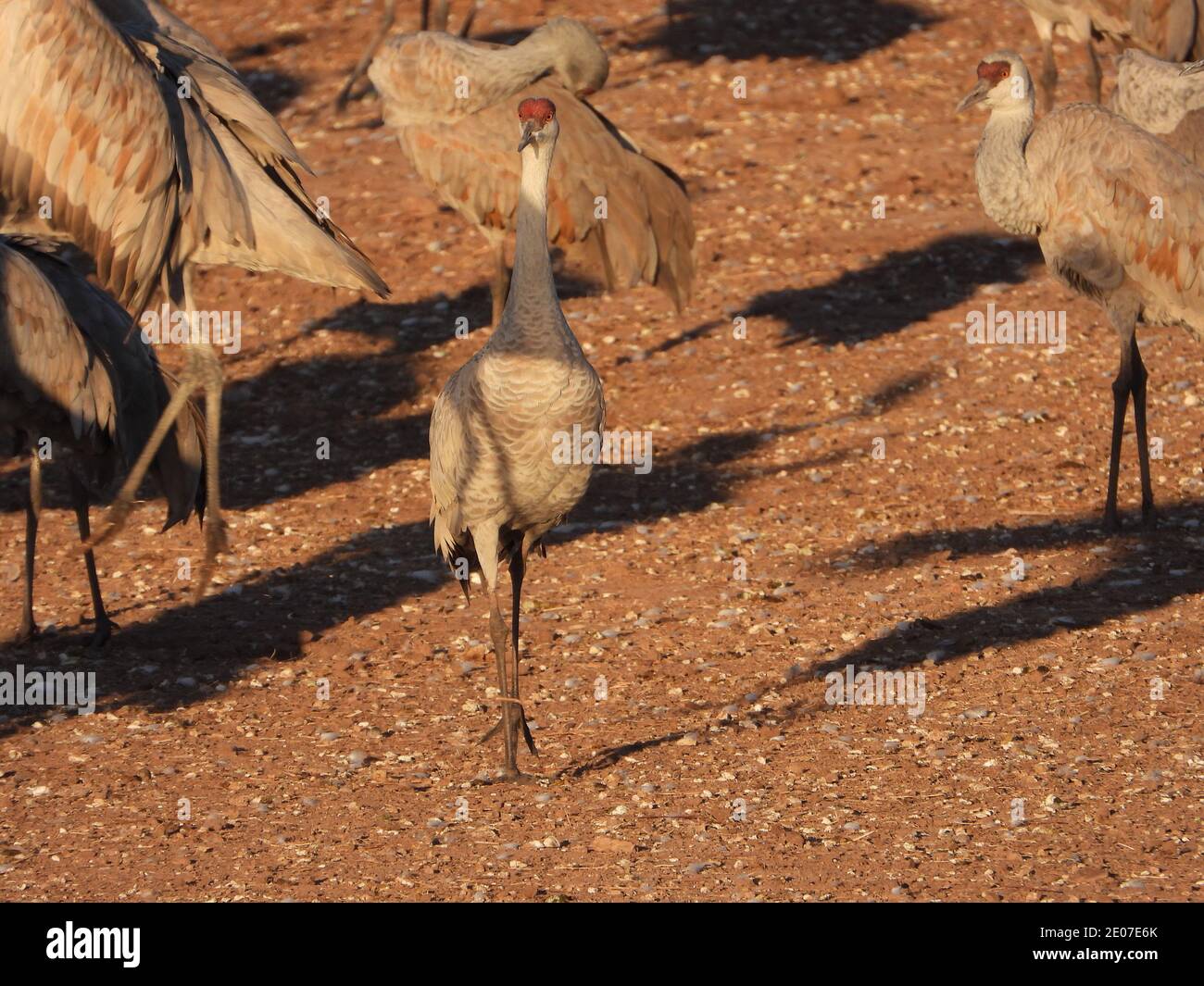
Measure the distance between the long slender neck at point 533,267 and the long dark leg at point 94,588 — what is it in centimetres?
283

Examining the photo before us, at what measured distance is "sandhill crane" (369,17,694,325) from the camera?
11.4 meters

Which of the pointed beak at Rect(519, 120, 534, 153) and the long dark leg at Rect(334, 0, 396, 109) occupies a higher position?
the long dark leg at Rect(334, 0, 396, 109)

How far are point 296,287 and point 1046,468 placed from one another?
6.58 m

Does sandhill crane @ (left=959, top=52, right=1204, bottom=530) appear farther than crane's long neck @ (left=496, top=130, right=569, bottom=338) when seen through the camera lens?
Yes

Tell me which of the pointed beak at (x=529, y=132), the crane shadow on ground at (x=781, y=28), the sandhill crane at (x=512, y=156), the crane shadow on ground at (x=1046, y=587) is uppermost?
the crane shadow on ground at (x=781, y=28)

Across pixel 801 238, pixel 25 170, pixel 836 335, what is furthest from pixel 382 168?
pixel 25 170

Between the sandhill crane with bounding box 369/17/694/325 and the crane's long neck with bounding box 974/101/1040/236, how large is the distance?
7.98ft

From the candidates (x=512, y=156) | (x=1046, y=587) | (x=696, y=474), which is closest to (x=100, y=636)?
(x=696, y=474)

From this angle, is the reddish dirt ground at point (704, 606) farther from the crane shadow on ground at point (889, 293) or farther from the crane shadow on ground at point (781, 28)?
the crane shadow on ground at point (781, 28)

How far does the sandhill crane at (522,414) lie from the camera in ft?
21.6

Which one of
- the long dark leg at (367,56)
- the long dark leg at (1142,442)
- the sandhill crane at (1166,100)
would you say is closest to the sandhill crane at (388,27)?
the long dark leg at (367,56)

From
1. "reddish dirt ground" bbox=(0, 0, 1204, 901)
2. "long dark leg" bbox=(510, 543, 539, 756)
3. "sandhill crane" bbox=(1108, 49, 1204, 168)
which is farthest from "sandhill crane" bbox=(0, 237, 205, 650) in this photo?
"sandhill crane" bbox=(1108, 49, 1204, 168)

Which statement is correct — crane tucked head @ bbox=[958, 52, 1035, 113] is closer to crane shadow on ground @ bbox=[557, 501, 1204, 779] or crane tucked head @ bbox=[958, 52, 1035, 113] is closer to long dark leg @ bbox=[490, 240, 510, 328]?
crane shadow on ground @ bbox=[557, 501, 1204, 779]

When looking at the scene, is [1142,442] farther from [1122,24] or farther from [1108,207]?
[1122,24]
